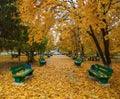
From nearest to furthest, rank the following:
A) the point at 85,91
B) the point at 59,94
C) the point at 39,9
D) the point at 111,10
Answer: the point at 59,94
the point at 85,91
the point at 39,9
the point at 111,10

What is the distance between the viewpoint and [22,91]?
9258mm

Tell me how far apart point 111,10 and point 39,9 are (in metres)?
4.71

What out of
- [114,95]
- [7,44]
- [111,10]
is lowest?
[114,95]

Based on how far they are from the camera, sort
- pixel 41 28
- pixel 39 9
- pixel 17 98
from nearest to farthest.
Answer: pixel 17 98 → pixel 39 9 → pixel 41 28

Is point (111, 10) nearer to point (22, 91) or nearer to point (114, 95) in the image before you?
point (114, 95)

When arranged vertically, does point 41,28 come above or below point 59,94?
above

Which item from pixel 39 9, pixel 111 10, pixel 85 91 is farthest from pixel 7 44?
pixel 85 91

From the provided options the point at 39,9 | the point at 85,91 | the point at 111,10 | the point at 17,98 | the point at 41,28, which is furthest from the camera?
the point at 41,28

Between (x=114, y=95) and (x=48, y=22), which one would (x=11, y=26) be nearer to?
(x=48, y=22)

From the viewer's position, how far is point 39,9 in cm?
1216

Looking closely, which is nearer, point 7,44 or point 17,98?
point 17,98

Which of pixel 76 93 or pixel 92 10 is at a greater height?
pixel 92 10

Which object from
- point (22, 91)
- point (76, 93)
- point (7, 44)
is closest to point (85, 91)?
point (76, 93)

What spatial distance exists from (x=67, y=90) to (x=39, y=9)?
17.5 feet
